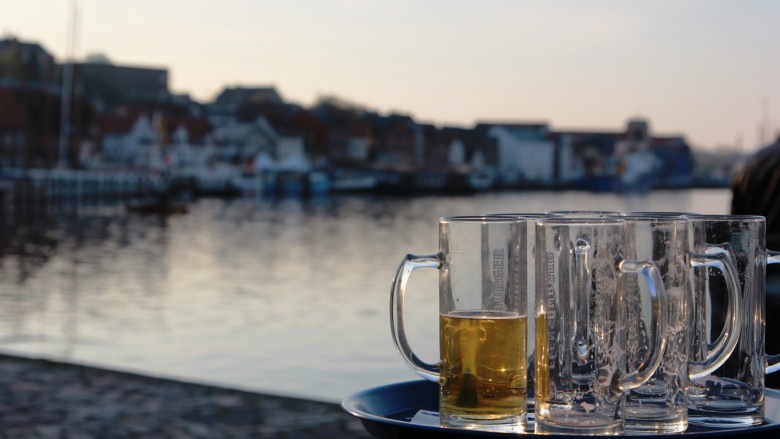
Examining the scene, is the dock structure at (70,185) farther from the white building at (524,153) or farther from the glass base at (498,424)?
the glass base at (498,424)

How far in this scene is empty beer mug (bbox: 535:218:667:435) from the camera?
1271 millimetres

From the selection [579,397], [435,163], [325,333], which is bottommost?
[325,333]

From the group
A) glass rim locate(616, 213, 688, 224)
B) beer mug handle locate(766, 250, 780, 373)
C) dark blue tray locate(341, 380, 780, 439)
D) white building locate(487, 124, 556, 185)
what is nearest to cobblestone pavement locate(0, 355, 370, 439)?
dark blue tray locate(341, 380, 780, 439)

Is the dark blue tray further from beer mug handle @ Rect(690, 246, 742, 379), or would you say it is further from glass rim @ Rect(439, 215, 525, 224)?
glass rim @ Rect(439, 215, 525, 224)

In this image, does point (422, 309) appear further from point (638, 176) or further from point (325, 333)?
point (638, 176)

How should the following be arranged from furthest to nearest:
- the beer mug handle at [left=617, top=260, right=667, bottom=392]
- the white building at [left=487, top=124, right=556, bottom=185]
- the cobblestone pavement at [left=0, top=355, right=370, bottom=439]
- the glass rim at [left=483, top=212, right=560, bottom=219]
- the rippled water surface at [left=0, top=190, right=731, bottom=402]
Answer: the white building at [left=487, top=124, right=556, bottom=185] < the rippled water surface at [left=0, top=190, right=731, bottom=402] < the cobblestone pavement at [left=0, top=355, right=370, bottom=439] < the glass rim at [left=483, top=212, right=560, bottom=219] < the beer mug handle at [left=617, top=260, right=667, bottom=392]

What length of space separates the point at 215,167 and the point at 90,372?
286 ft

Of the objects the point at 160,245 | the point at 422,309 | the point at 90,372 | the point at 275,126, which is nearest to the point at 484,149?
the point at 275,126

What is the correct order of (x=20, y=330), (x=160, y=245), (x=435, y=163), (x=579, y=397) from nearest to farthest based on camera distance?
(x=579, y=397), (x=20, y=330), (x=160, y=245), (x=435, y=163)

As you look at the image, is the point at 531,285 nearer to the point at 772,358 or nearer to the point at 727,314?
the point at 727,314

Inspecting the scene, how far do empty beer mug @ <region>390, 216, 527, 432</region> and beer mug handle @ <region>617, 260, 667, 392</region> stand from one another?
0.14 m

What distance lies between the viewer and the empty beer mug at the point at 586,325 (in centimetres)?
127

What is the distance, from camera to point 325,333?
14.8 meters

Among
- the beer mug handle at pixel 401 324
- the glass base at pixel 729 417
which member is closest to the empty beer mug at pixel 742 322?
the glass base at pixel 729 417
